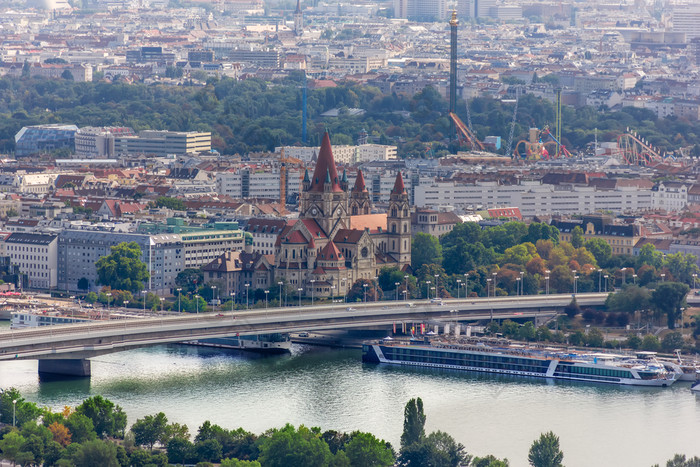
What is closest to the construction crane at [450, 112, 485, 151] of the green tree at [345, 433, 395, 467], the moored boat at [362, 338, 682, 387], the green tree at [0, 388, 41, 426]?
the moored boat at [362, 338, 682, 387]

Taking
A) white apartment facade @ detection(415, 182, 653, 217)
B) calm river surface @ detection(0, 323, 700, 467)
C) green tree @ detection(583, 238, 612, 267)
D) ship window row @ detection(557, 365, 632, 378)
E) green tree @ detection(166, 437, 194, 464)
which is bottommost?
calm river surface @ detection(0, 323, 700, 467)

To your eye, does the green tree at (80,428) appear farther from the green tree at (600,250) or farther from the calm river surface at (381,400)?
the green tree at (600,250)

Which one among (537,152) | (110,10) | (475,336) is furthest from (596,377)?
(110,10)

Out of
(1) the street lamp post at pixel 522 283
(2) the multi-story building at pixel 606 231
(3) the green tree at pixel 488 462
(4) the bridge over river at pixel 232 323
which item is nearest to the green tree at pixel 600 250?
(2) the multi-story building at pixel 606 231

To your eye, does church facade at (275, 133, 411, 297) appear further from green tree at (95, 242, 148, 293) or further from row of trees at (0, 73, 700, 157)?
row of trees at (0, 73, 700, 157)

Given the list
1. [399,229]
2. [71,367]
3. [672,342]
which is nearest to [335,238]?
[399,229]

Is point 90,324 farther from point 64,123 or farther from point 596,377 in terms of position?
point 64,123
